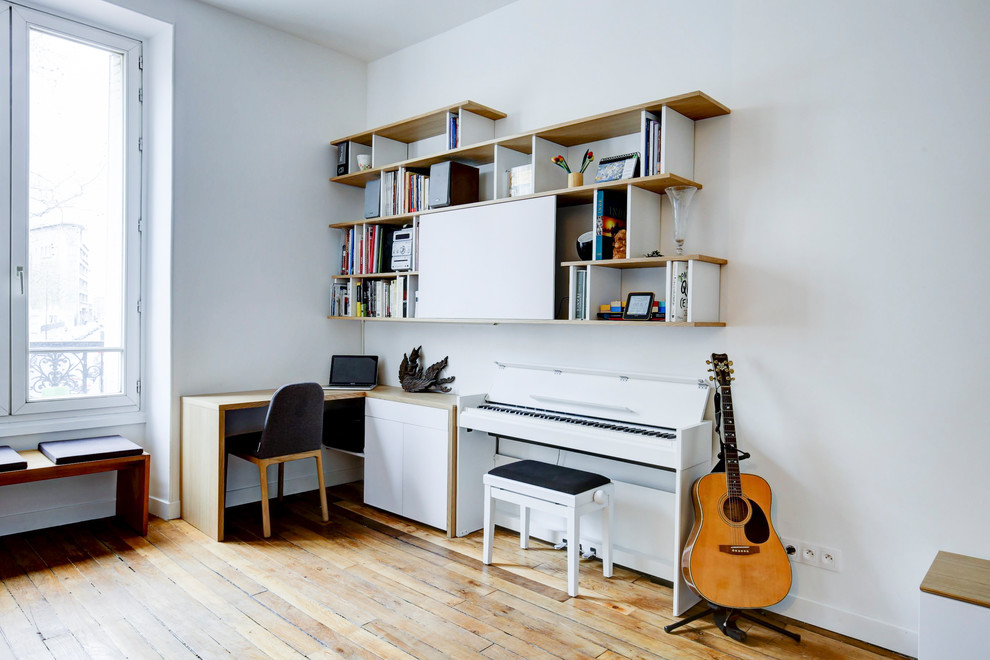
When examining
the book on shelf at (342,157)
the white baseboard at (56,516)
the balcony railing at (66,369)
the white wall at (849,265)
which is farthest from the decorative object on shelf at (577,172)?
the white baseboard at (56,516)

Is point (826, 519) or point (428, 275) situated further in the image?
point (428, 275)

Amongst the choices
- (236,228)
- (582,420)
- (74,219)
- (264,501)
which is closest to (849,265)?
(582,420)

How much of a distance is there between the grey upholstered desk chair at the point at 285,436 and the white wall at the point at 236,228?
526mm

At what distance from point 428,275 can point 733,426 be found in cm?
189

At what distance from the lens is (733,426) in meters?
2.60

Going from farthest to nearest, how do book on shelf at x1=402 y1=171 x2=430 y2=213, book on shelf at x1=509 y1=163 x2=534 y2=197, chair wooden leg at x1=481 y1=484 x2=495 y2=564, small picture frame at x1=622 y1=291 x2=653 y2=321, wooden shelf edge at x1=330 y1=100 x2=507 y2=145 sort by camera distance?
book on shelf at x1=402 y1=171 x2=430 y2=213 < wooden shelf edge at x1=330 y1=100 x2=507 y2=145 < book on shelf at x1=509 y1=163 x2=534 y2=197 < chair wooden leg at x1=481 y1=484 x2=495 y2=564 < small picture frame at x1=622 y1=291 x2=653 y2=321

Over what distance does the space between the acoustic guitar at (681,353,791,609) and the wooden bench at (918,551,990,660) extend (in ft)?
1.66

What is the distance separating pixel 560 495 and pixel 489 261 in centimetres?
129

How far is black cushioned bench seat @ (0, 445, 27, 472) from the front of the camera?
297 centimetres

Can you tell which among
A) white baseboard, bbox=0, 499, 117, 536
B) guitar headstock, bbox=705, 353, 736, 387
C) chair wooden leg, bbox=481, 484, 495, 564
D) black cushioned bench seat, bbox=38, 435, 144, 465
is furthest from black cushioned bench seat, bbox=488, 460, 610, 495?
white baseboard, bbox=0, 499, 117, 536

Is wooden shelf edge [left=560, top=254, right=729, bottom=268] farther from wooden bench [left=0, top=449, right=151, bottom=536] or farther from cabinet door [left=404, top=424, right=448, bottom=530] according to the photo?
wooden bench [left=0, top=449, right=151, bottom=536]

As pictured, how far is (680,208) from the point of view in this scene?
2.88m

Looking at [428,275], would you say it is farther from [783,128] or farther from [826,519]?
[826,519]

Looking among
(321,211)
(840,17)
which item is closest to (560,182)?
(840,17)
